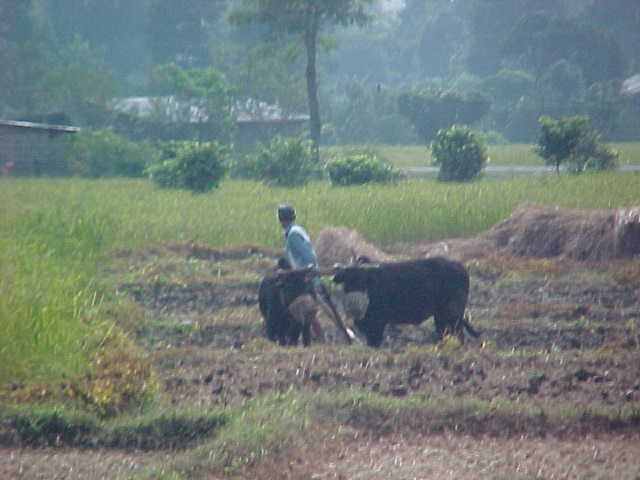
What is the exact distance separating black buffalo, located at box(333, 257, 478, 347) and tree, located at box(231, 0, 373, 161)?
982 inches

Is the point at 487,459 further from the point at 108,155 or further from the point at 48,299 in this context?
the point at 108,155

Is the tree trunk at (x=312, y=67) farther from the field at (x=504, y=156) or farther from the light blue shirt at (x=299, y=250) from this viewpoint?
the light blue shirt at (x=299, y=250)

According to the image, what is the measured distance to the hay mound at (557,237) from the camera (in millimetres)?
12961

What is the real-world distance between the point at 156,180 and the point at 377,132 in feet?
86.8

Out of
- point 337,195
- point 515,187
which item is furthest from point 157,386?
point 515,187

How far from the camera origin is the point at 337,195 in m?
19.8

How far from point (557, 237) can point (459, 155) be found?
12.3 meters

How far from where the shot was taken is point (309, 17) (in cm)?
3409

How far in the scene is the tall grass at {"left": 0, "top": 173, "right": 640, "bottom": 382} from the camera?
7.08 m

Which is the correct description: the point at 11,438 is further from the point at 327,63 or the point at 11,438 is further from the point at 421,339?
the point at 327,63

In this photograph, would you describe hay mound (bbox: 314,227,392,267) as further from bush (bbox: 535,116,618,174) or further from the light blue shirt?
bush (bbox: 535,116,618,174)

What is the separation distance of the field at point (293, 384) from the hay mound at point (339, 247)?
A: 3.99 feet

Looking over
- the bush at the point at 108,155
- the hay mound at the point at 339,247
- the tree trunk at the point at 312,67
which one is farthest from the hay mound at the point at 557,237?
the tree trunk at the point at 312,67

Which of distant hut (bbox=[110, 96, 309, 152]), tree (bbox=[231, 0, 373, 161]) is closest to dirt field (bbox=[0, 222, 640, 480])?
tree (bbox=[231, 0, 373, 161])
